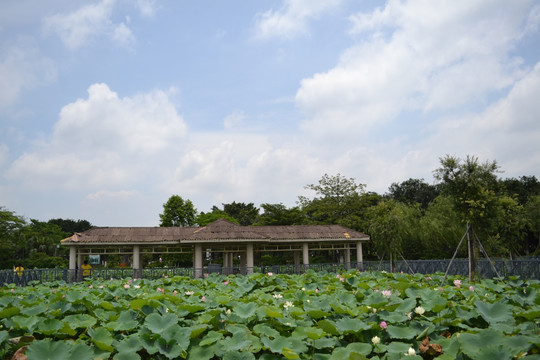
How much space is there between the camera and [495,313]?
3.21 m

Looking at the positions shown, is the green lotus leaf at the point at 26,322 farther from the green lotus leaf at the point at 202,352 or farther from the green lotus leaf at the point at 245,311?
the green lotus leaf at the point at 245,311

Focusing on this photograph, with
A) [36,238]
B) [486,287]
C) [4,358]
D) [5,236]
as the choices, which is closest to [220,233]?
→ [486,287]

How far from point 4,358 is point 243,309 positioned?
5.98ft

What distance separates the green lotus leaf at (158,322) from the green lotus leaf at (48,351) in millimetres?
567

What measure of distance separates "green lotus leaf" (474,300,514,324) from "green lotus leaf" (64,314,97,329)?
309 centimetres

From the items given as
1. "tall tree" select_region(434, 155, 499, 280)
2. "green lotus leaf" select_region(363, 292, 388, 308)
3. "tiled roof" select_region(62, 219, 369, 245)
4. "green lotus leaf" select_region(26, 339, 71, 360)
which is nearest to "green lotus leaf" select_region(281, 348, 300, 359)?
"green lotus leaf" select_region(363, 292, 388, 308)

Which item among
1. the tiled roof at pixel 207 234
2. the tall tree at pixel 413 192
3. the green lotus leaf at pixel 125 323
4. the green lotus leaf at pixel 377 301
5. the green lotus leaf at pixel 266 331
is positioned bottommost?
the green lotus leaf at pixel 266 331

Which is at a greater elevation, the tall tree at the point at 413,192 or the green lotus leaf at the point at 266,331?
the tall tree at the point at 413,192

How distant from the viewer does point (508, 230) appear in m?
25.1

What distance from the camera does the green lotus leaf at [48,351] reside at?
2.61m

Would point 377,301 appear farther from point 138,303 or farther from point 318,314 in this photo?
point 138,303

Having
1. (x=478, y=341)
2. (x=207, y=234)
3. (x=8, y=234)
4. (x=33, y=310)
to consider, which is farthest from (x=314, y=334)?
(x=8, y=234)

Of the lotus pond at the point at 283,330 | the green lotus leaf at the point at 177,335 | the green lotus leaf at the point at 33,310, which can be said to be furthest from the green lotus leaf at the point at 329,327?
the green lotus leaf at the point at 33,310

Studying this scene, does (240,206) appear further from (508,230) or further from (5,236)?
(508,230)
